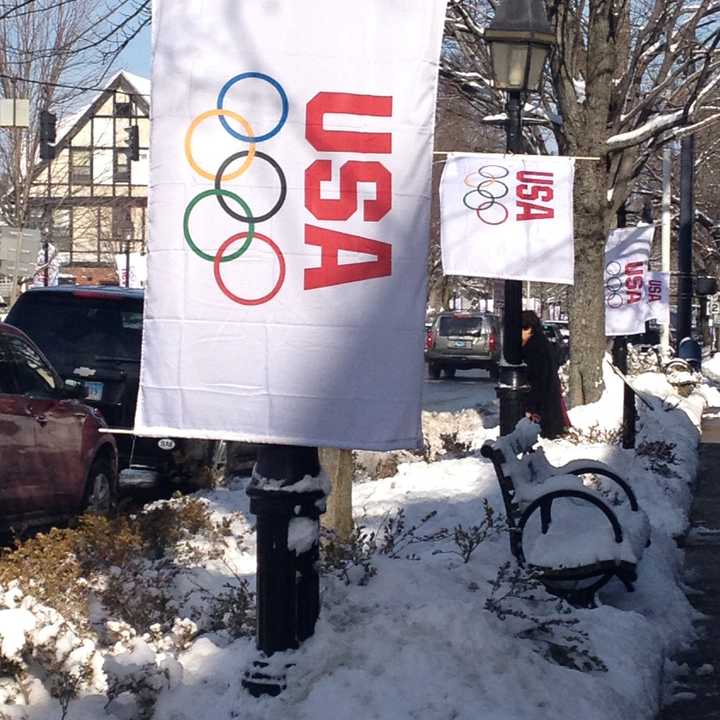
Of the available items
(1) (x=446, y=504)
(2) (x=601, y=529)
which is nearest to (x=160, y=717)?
(2) (x=601, y=529)

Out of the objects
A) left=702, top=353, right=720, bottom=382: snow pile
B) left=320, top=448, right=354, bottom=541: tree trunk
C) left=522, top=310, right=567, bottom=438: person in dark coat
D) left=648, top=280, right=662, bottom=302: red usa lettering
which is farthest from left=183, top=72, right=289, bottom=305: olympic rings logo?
left=702, top=353, right=720, bottom=382: snow pile

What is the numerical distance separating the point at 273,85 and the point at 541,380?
374 inches

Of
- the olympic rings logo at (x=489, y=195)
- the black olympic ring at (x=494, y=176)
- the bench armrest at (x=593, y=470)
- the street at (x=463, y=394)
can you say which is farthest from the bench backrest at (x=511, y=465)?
the street at (x=463, y=394)

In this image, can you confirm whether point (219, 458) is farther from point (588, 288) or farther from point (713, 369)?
point (713, 369)

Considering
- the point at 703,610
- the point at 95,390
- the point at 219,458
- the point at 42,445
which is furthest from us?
the point at 219,458

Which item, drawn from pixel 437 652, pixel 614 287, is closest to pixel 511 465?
pixel 437 652

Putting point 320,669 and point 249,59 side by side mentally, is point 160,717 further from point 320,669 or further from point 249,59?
point 249,59

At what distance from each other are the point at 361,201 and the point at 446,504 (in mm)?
5405

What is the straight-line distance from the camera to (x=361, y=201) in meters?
4.77

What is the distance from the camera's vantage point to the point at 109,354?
12.4 meters

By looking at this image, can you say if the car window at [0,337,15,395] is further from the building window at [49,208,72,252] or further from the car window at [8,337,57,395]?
the building window at [49,208,72,252]

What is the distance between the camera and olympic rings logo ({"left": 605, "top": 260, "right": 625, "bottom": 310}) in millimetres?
23891

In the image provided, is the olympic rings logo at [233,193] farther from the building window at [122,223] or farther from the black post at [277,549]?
the building window at [122,223]

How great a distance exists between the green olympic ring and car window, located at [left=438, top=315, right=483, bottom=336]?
37.3 meters
